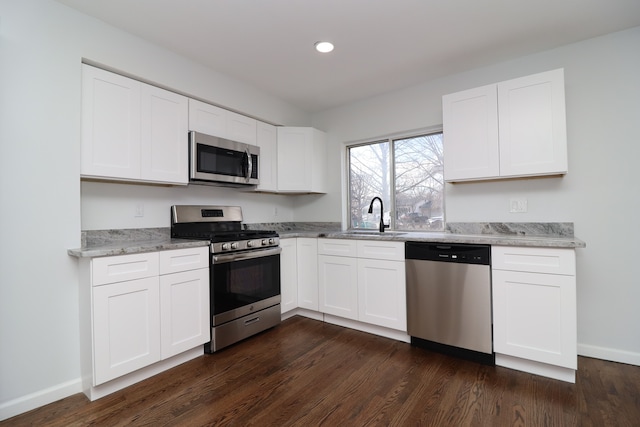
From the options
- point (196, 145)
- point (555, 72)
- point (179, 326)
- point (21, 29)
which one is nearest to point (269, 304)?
point (179, 326)

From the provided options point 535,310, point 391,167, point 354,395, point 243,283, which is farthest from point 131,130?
point 535,310

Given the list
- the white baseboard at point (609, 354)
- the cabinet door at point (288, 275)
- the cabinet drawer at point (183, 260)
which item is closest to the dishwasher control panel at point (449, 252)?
the white baseboard at point (609, 354)

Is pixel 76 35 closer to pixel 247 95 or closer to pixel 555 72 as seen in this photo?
pixel 247 95

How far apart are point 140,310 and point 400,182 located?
2.80 meters

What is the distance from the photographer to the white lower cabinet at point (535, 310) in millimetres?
1992

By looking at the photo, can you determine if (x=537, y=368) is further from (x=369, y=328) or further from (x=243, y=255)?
(x=243, y=255)

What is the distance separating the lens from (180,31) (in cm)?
229

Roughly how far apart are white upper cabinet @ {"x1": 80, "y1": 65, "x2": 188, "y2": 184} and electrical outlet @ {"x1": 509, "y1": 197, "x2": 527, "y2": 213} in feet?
9.55

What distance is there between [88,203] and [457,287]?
2.91 m

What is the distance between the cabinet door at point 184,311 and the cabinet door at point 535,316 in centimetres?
224

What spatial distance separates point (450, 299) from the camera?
238 centimetres

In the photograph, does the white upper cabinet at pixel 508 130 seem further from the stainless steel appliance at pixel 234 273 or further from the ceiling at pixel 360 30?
the stainless steel appliance at pixel 234 273

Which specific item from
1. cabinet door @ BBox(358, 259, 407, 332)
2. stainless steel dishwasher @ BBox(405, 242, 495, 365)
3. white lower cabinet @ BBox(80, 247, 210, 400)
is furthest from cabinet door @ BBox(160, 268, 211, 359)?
stainless steel dishwasher @ BBox(405, 242, 495, 365)

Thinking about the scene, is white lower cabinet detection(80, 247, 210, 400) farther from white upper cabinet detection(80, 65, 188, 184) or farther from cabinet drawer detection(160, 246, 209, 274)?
white upper cabinet detection(80, 65, 188, 184)
